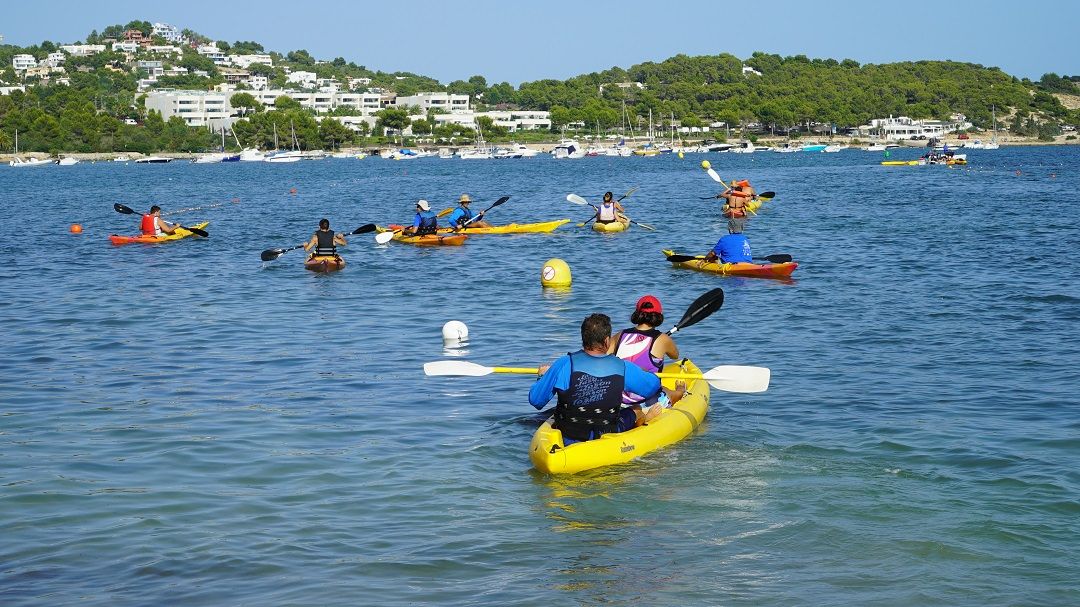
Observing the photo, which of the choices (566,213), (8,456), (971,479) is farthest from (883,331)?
(566,213)

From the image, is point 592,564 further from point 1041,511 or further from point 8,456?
point 8,456

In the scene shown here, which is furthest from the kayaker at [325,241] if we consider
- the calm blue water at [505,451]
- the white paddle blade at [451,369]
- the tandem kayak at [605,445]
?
the tandem kayak at [605,445]

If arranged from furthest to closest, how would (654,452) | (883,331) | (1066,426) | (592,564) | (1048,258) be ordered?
(1048,258) < (883,331) < (1066,426) < (654,452) < (592,564)

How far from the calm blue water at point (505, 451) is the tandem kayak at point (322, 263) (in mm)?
826

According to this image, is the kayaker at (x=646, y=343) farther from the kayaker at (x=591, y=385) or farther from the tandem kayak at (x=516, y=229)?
the tandem kayak at (x=516, y=229)

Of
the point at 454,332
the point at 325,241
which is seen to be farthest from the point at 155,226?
the point at 454,332

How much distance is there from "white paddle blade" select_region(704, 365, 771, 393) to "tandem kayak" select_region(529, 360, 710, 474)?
0.76m

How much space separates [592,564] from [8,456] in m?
5.92

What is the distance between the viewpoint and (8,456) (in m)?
10.8

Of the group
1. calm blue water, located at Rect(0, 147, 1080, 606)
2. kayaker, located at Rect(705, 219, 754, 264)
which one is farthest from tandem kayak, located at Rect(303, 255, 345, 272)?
kayaker, located at Rect(705, 219, 754, 264)

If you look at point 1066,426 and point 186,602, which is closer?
point 186,602

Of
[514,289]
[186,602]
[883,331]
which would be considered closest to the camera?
[186,602]

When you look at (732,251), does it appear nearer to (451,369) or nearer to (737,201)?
(737,201)

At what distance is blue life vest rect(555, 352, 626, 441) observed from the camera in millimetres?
9812
